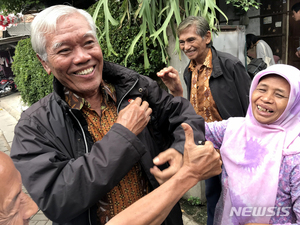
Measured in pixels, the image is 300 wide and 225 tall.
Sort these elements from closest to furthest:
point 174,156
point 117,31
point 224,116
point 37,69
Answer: point 174,156 < point 224,116 < point 117,31 < point 37,69

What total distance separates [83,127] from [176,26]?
2256 millimetres

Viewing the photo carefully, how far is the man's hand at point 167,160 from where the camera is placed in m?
1.05

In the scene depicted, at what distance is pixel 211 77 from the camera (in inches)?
102

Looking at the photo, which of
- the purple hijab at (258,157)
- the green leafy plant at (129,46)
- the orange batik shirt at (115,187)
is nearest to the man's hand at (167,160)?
the orange batik shirt at (115,187)

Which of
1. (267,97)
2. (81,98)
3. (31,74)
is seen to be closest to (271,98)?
(267,97)

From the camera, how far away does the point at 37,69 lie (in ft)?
20.3

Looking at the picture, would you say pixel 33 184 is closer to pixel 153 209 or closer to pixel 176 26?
pixel 153 209

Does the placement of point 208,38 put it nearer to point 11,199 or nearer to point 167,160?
point 167,160

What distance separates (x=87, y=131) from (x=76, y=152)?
134mm

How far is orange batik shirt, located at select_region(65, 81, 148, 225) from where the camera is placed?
1313 mm

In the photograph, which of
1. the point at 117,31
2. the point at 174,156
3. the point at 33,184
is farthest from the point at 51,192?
the point at 117,31

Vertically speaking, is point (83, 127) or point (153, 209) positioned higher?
point (83, 127)

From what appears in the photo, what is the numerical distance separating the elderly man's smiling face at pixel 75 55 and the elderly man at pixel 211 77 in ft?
5.24

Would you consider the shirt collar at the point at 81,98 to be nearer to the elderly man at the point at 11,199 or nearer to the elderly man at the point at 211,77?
the elderly man at the point at 11,199
